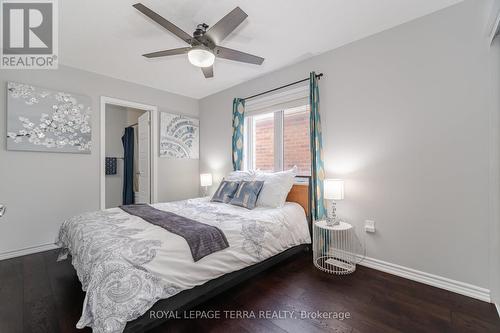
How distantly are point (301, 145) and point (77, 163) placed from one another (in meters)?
3.34

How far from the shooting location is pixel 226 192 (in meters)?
3.08

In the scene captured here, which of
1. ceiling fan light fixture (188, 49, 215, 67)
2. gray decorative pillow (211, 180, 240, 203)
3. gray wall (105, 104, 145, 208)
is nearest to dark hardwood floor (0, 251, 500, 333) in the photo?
gray decorative pillow (211, 180, 240, 203)

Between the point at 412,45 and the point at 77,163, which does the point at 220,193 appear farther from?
the point at 412,45

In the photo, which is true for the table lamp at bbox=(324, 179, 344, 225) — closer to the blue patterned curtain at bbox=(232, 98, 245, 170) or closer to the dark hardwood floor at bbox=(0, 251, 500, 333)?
the dark hardwood floor at bbox=(0, 251, 500, 333)

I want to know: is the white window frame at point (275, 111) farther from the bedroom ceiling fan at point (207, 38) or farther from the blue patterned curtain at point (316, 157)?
the bedroom ceiling fan at point (207, 38)

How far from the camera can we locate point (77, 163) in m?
3.25

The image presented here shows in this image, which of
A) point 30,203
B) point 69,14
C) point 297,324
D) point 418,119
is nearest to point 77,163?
point 30,203

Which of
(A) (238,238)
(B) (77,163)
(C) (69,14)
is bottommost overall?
(A) (238,238)

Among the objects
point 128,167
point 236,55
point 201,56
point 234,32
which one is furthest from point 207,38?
point 128,167

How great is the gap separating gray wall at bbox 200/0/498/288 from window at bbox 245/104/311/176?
0.43m

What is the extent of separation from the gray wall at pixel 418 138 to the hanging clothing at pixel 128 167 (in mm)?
4202

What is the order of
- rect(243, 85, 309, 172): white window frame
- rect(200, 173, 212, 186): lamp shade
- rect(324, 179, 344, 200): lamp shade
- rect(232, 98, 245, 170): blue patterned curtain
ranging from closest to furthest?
rect(324, 179, 344, 200): lamp shade < rect(243, 85, 309, 172): white window frame < rect(232, 98, 245, 170): blue patterned curtain < rect(200, 173, 212, 186): lamp shade

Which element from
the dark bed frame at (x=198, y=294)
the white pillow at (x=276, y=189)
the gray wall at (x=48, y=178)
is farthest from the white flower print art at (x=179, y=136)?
the dark bed frame at (x=198, y=294)

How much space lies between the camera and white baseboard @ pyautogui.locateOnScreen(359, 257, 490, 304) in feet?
6.07
